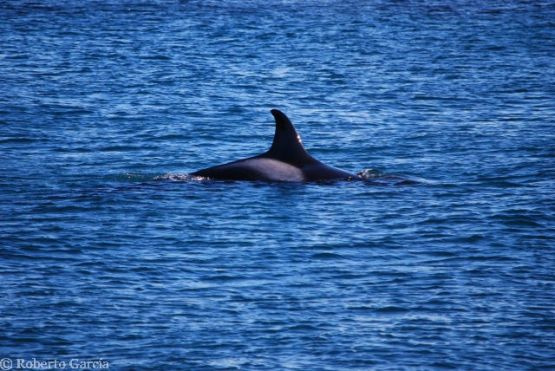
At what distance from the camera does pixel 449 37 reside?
5400cm

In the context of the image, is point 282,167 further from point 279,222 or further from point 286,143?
point 279,222

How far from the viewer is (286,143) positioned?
858 inches

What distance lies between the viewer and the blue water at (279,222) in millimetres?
14250

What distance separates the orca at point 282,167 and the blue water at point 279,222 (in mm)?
282

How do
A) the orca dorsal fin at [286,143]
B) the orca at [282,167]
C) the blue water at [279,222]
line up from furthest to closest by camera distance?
the orca at [282,167]
the orca dorsal fin at [286,143]
the blue water at [279,222]

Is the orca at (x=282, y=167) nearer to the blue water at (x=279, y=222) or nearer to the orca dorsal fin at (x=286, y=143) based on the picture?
the orca dorsal fin at (x=286, y=143)

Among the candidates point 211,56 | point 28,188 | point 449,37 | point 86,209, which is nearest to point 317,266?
point 86,209

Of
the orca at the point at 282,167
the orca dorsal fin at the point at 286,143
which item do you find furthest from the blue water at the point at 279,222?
the orca dorsal fin at the point at 286,143

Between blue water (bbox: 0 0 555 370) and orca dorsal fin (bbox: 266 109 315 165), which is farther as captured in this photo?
orca dorsal fin (bbox: 266 109 315 165)

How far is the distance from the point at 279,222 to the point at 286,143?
253cm

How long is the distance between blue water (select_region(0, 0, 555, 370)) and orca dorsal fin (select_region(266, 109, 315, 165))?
580 mm

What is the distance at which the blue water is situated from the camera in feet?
46.8

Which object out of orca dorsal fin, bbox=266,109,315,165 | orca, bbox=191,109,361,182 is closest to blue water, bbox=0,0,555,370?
orca, bbox=191,109,361,182

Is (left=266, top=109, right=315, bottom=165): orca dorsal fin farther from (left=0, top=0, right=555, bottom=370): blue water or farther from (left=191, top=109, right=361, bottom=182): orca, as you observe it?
(left=0, top=0, right=555, bottom=370): blue water
